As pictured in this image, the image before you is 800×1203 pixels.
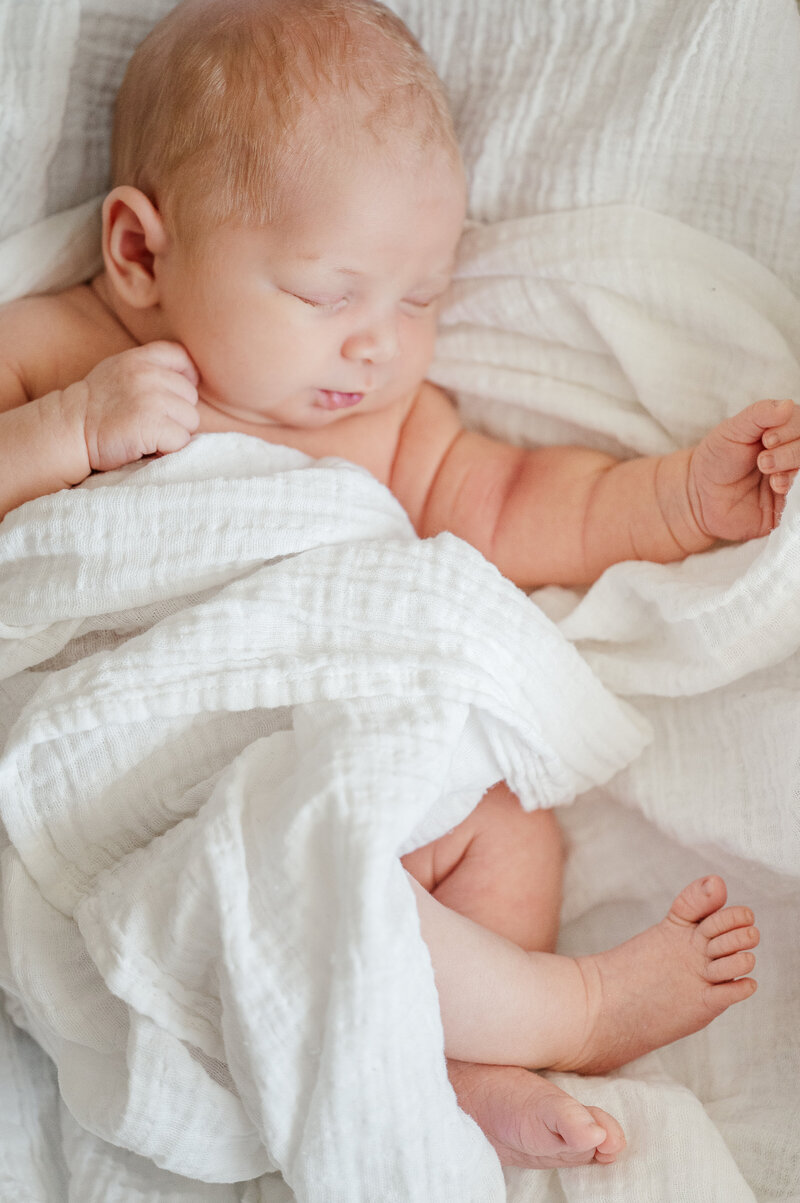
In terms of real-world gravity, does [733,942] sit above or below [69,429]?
below

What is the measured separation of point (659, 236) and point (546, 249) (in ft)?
0.40

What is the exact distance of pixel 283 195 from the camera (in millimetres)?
1044

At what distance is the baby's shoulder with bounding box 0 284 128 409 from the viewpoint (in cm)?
117

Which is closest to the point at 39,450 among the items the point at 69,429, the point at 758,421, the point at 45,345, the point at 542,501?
the point at 69,429

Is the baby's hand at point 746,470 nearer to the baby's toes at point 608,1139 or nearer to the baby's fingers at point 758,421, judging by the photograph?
the baby's fingers at point 758,421

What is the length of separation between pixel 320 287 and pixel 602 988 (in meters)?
0.72

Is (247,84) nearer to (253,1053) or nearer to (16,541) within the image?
(16,541)

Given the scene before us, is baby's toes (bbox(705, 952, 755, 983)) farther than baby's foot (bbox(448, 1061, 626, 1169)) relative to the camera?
Yes

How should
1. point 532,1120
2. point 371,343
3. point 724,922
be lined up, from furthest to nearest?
point 371,343 → point 724,922 → point 532,1120

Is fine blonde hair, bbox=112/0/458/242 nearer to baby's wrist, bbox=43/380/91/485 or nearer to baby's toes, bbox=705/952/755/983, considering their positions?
baby's wrist, bbox=43/380/91/485

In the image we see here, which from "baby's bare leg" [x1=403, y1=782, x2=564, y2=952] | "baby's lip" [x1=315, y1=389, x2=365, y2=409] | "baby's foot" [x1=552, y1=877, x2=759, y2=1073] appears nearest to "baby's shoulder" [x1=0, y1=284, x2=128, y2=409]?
"baby's lip" [x1=315, y1=389, x2=365, y2=409]

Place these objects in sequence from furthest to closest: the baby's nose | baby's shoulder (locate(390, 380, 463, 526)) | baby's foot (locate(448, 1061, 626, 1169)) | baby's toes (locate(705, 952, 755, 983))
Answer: baby's shoulder (locate(390, 380, 463, 526)) → the baby's nose → baby's toes (locate(705, 952, 755, 983)) → baby's foot (locate(448, 1061, 626, 1169))

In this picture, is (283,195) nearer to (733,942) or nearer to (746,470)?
(746,470)

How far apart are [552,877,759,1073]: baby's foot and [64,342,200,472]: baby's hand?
25.5 inches
